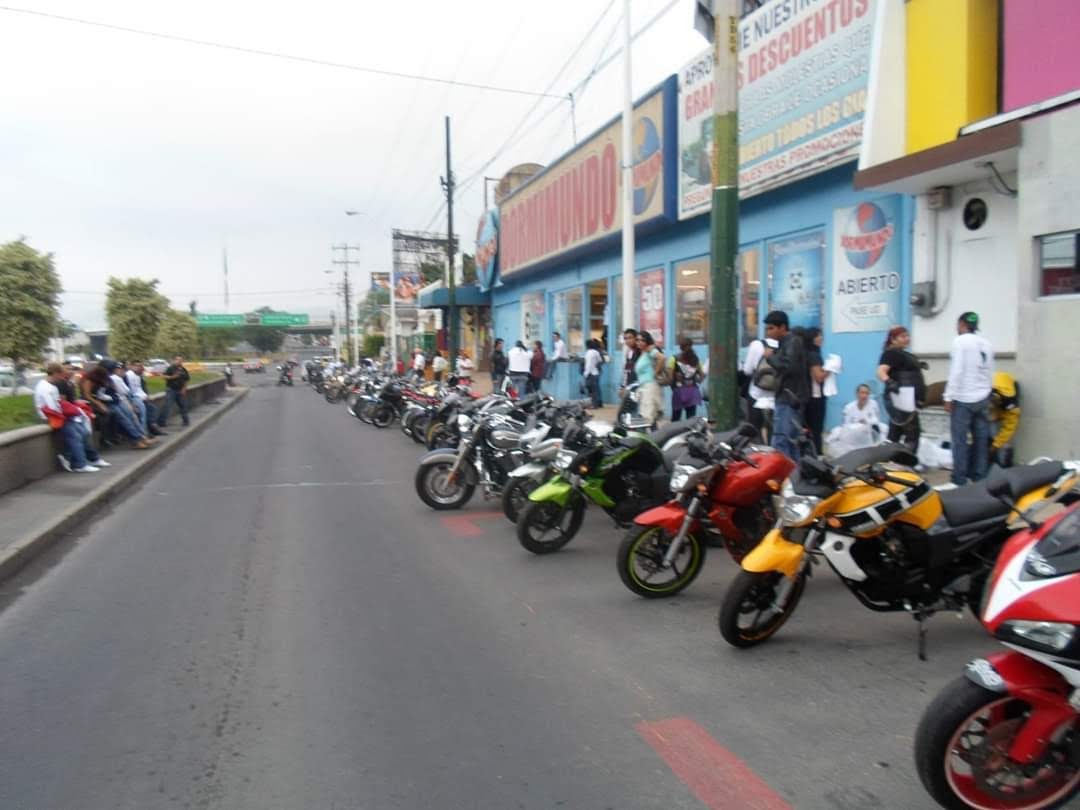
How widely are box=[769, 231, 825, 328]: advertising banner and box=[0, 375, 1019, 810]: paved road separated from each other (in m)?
7.10

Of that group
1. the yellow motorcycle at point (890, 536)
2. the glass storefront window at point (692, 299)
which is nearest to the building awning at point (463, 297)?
the glass storefront window at point (692, 299)

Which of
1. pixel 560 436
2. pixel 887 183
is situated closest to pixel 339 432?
pixel 560 436

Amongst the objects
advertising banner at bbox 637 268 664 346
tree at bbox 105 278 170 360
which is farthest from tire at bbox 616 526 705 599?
tree at bbox 105 278 170 360

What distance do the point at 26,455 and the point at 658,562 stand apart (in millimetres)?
8788

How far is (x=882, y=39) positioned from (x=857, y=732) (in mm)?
9649

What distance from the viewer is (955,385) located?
7.98m

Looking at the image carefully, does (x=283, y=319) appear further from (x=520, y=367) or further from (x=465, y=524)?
(x=465, y=524)

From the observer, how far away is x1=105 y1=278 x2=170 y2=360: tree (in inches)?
1273

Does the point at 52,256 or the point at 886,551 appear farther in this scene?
the point at 52,256

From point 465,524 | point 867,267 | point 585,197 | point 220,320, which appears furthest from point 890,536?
point 220,320

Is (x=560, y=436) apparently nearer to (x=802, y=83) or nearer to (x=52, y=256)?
(x=802, y=83)

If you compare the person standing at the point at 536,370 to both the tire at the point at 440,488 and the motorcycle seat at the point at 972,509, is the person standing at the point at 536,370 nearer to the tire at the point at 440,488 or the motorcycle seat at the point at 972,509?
the tire at the point at 440,488

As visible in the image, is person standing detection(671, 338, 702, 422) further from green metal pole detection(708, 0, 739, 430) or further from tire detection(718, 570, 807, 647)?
tire detection(718, 570, 807, 647)

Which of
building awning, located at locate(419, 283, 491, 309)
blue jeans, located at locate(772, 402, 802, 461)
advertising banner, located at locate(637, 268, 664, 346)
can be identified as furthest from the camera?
building awning, located at locate(419, 283, 491, 309)
